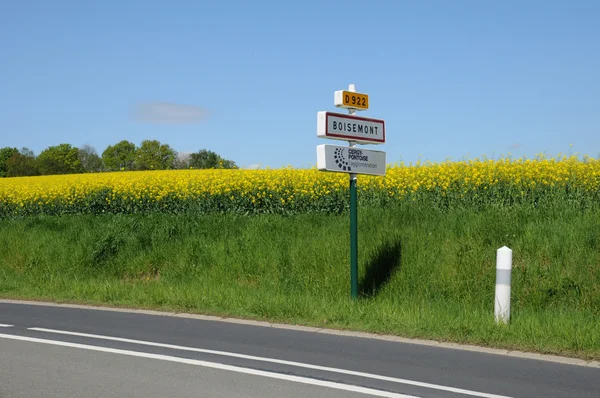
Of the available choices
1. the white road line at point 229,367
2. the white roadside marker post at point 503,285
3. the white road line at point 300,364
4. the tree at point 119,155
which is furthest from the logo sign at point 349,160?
the tree at point 119,155

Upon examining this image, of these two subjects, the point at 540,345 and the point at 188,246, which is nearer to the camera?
the point at 540,345

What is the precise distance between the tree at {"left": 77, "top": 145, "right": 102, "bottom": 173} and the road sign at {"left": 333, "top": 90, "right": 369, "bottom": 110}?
116069 millimetres

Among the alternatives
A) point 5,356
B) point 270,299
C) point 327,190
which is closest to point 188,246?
point 327,190

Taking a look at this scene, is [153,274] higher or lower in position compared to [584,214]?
lower

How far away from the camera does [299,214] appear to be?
1791 centimetres

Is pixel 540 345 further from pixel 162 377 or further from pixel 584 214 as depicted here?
pixel 584 214

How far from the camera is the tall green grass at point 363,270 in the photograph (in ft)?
31.4

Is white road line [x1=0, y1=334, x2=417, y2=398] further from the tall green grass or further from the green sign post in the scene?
the green sign post

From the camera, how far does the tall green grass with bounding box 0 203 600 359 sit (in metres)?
9.56

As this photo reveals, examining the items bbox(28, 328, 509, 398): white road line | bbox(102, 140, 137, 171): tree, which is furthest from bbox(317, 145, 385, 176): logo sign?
bbox(102, 140, 137, 171): tree

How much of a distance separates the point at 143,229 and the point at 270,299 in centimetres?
797

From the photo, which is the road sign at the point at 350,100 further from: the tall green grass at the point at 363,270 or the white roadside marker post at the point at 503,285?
the white roadside marker post at the point at 503,285

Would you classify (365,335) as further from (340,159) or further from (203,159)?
(203,159)

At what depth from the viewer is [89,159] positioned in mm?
128000
